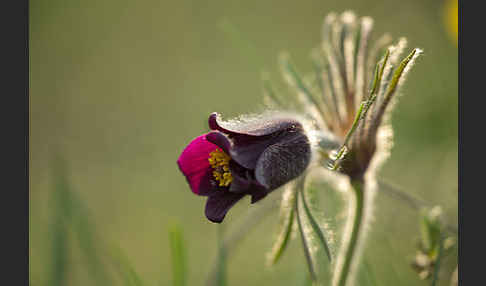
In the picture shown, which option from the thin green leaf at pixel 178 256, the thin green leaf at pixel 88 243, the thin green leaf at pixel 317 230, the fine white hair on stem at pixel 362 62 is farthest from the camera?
the thin green leaf at pixel 88 243

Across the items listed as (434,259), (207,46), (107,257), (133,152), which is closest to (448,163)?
(434,259)

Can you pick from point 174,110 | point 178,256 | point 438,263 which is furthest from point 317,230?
point 174,110

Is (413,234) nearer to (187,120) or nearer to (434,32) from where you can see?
(434,32)

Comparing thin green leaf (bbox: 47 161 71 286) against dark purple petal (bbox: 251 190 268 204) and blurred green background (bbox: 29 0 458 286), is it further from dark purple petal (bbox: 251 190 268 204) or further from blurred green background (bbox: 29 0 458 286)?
dark purple petal (bbox: 251 190 268 204)

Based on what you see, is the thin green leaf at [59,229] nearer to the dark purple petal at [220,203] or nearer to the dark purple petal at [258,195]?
the dark purple petal at [220,203]

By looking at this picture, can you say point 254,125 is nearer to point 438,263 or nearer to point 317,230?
point 317,230

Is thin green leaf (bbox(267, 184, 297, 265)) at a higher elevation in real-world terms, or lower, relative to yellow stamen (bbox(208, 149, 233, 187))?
lower

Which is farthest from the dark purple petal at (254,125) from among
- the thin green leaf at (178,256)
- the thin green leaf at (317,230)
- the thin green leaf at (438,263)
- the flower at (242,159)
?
the thin green leaf at (438,263)

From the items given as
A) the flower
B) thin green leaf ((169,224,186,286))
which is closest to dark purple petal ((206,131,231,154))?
the flower
